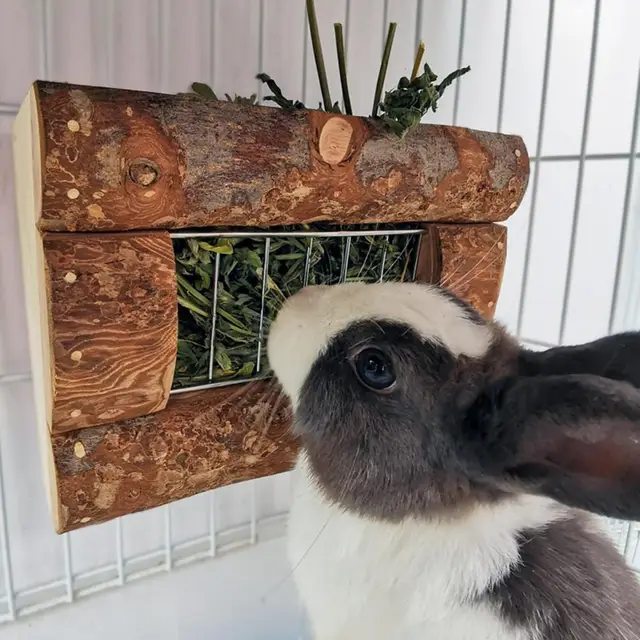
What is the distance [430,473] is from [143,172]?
59 cm

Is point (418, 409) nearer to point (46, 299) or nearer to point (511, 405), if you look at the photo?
point (511, 405)

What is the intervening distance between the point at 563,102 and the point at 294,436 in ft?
3.97

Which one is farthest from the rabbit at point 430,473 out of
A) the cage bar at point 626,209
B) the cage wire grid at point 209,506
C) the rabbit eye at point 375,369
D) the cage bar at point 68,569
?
the cage bar at point 68,569

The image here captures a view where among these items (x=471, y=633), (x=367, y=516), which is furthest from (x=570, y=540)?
(x=367, y=516)

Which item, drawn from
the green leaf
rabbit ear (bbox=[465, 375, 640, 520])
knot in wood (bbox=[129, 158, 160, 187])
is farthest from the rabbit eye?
knot in wood (bbox=[129, 158, 160, 187])

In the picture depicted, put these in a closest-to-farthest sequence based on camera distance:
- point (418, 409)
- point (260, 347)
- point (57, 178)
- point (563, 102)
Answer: point (57, 178) < point (418, 409) < point (260, 347) < point (563, 102)

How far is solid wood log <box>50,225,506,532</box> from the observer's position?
88cm

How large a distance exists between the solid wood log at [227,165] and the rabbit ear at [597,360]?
1.10 feet

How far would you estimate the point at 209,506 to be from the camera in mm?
1658

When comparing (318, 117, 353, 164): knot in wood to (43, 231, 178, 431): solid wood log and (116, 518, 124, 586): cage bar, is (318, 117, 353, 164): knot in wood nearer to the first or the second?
(43, 231, 178, 431): solid wood log

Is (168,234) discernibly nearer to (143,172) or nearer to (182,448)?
(143,172)

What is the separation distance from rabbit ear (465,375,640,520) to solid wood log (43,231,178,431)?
475 mm

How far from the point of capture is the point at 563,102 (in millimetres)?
1647

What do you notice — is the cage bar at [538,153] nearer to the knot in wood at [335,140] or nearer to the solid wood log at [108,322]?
the knot in wood at [335,140]
